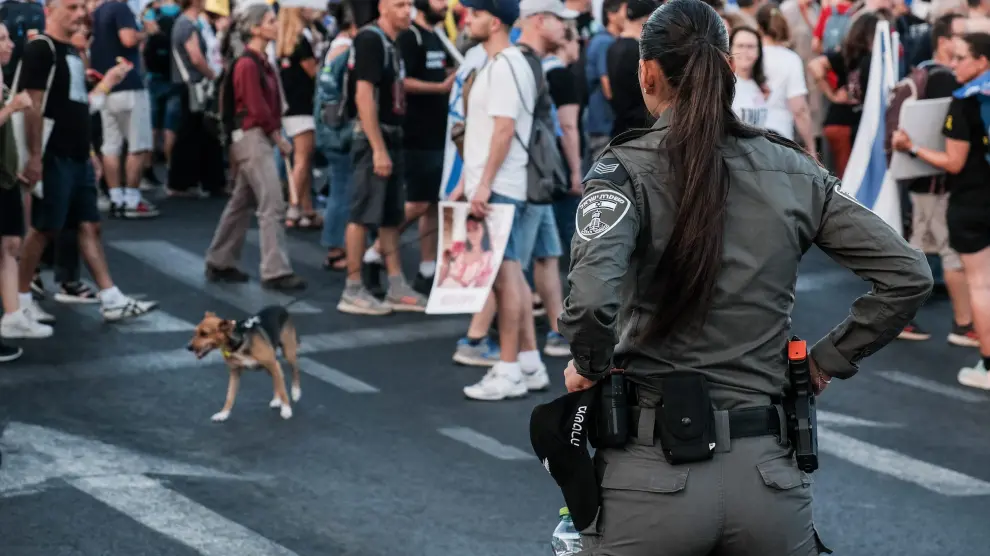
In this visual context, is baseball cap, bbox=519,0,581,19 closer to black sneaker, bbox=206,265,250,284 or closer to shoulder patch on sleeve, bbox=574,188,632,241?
black sneaker, bbox=206,265,250,284

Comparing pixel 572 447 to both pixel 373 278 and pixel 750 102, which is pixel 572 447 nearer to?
pixel 750 102

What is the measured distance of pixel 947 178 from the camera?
8711 millimetres

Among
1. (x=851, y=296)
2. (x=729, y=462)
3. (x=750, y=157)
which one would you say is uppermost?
(x=750, y=157)

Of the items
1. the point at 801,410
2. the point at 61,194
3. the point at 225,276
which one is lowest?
the point at 225,276

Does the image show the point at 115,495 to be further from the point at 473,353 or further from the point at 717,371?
the point at 717,371

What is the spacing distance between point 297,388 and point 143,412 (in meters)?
0.83

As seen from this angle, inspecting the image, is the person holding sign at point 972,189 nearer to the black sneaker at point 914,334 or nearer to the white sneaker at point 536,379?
the black sneaker at point 914,334

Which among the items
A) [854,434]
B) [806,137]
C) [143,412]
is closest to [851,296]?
[806,137]

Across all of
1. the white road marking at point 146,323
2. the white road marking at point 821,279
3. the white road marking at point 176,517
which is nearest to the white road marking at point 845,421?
the white road marking at point 821,279

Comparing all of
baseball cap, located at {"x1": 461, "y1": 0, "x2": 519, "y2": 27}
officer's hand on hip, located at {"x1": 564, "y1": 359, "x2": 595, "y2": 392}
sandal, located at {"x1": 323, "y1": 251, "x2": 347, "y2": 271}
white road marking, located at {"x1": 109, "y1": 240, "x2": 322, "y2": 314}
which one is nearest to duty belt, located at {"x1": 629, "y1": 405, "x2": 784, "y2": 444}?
officer's hand on hip, located at {"x1": 564, "y1": 359, "x2": 595, "y2": 392}

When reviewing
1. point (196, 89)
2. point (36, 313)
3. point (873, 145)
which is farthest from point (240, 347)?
point (196, 89)

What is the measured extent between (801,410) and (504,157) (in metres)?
4.63

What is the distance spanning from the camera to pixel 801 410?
3053mm

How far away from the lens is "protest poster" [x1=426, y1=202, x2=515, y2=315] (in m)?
7.61
